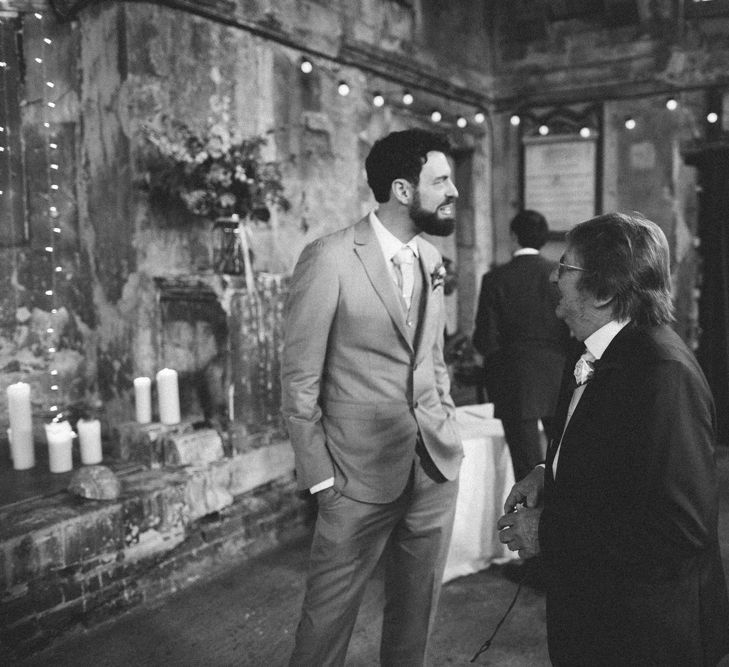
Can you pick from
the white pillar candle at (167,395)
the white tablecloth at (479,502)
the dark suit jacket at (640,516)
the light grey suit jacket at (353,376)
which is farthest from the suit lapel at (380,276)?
the white pillar candle at (167,395)

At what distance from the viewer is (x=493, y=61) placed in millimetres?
7852

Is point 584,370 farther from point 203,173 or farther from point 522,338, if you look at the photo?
point 203,173

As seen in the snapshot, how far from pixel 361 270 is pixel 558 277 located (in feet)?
2.37

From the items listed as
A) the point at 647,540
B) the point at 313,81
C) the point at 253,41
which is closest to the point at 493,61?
the point at 313,81

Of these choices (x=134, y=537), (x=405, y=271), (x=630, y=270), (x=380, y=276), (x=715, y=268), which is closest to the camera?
(x=630, y=270)

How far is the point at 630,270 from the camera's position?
1.65 meters

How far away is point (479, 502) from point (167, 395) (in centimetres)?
176

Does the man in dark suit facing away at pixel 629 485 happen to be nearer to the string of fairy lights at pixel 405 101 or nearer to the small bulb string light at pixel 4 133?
the small bulb string light at pixel 4 133

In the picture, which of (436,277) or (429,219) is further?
(436,277)

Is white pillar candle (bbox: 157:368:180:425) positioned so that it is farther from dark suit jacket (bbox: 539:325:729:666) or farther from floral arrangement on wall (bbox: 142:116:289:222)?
dark suit jacket (bbox: 539:325:729:666)

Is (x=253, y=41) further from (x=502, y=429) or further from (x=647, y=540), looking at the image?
(x=647, y=540)

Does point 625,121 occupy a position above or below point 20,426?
above

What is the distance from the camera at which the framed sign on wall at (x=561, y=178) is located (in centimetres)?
739

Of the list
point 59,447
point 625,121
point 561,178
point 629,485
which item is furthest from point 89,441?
point 625,121
